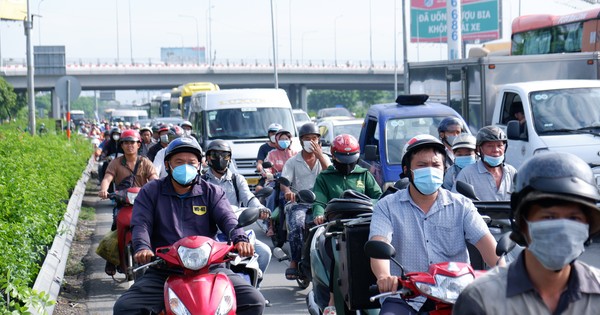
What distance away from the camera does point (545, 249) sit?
2.94 m

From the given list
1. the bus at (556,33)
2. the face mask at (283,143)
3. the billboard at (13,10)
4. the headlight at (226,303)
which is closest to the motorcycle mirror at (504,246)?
the headlight at (226,303)

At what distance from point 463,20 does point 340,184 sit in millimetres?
71645

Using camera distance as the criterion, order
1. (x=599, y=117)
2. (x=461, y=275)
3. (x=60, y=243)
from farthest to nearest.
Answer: (x=599, y=117), (x=60, y=243), (x=461, y=275)

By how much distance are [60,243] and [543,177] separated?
8.85 m

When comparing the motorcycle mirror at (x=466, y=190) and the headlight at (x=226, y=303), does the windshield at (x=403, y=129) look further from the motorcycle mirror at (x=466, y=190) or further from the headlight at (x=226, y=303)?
the headlight at (x=226, y=303)

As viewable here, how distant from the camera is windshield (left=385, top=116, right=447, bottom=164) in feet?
46.5

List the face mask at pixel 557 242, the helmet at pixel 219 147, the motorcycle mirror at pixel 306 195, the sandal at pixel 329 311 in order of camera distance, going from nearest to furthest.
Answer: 1. the face mask at pixel 557 242
2. the sandal at pixel 329 311
3. the motorcycle mirror at pixel 306 195
4. the helmet at pixel 219 147

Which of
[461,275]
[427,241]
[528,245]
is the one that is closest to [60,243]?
[427,241]

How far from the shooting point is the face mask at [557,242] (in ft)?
9.59

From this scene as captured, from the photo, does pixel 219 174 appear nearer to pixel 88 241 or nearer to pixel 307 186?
pixel 307 186

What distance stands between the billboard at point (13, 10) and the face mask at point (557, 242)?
90.3 ft

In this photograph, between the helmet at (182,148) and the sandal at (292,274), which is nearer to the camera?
the helmet at (182,148)

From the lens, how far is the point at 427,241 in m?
5.48

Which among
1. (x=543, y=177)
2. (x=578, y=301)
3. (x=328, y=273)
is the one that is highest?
(x=543, y=177)
